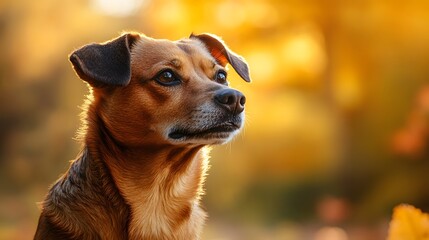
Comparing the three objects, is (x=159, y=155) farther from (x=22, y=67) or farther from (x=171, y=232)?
(x=22, y=67)

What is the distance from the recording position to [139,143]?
14.1 ft

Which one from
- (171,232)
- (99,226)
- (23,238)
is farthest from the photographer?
(23,238)

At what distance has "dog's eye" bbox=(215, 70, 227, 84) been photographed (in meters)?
4.73

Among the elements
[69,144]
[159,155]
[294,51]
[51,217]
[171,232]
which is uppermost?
[294,51]

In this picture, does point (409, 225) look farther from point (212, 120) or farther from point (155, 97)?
point (155, 97)

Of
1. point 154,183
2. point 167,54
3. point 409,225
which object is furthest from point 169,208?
point 409,225

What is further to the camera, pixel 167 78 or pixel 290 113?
pixel 290 113

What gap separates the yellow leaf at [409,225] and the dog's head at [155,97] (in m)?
2.05

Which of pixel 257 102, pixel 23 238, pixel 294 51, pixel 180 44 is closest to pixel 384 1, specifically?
pixel 294 51

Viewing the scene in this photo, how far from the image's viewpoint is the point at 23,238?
421 inches

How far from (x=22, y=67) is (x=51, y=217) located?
11.3 metres

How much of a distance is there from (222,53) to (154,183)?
1110 mm

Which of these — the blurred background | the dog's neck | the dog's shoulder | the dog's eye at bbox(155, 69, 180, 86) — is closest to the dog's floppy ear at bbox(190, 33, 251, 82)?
the dog's eye at bbox(155, 69, 180, 86)

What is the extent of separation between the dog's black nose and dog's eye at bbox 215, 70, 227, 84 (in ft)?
1.56
